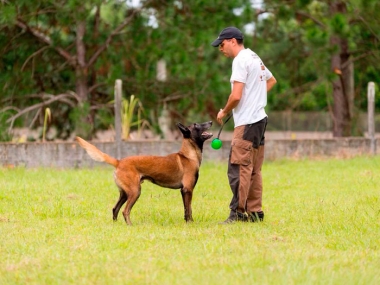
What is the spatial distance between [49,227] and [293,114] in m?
24.4

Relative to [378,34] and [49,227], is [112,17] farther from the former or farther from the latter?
[49,227]

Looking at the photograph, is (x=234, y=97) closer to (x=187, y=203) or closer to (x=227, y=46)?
(x=227, y=46)

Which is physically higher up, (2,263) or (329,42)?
(329,42)

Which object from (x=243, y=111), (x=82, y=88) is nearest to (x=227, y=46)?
(x=243, y=111)

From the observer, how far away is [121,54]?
60.1ft

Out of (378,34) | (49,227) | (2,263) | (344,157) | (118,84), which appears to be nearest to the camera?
(2,263)

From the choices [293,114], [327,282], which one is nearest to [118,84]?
[327,282]

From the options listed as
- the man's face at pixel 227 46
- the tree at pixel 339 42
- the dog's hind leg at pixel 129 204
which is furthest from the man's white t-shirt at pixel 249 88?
the tree at pixel 339 42

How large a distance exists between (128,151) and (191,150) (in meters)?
6.38

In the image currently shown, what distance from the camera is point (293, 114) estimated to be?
1264 inches

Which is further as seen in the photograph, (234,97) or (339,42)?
(339,42)

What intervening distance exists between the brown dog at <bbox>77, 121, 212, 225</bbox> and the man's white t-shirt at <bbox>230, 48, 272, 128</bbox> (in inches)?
19.4

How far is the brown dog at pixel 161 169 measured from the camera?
28.7ft

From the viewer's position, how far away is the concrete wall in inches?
589
